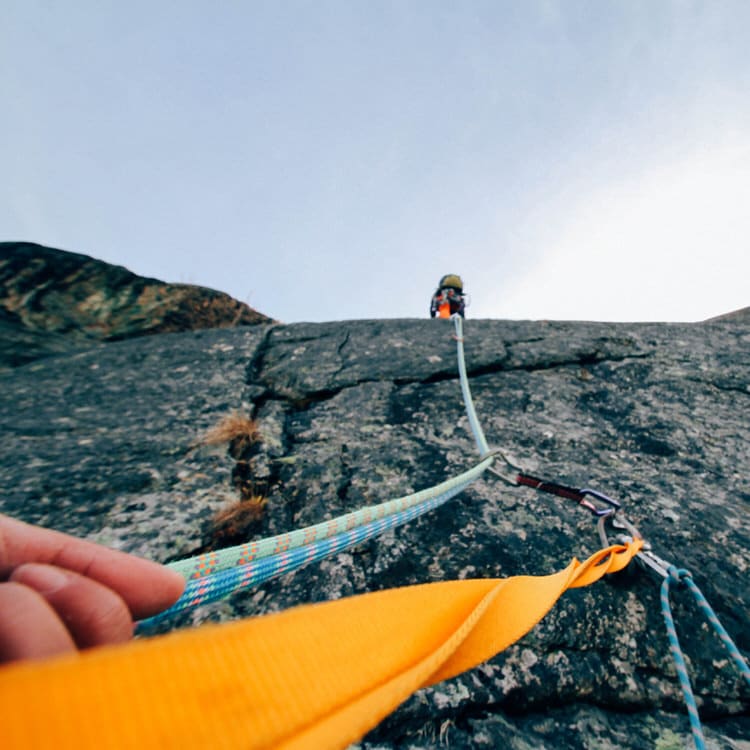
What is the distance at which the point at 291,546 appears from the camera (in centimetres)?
90

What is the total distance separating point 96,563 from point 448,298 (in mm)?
5330

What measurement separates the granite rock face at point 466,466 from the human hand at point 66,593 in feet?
2.52

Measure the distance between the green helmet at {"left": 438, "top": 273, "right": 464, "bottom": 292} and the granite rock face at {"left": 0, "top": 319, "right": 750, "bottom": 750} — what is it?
234cm

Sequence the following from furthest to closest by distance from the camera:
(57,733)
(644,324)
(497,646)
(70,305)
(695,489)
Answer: (70,305) < (644,324) < (695,489) < (497,646) < (57,733)

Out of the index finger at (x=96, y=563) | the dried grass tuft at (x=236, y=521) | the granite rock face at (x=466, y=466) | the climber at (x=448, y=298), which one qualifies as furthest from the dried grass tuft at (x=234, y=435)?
the climber at (x=448, y=298)

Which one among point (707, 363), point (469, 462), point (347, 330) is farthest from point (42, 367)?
point (707, 363)

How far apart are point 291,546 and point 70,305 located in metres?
4.82

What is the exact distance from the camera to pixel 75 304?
4.49 m

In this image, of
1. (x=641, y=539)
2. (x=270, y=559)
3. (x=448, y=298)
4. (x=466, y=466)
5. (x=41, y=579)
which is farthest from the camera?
(x=448, y=298)

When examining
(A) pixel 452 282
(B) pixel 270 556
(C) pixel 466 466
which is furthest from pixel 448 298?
(B) pixel 270 556

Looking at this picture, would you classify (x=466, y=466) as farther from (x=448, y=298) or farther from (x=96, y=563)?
(x=448, y=298)

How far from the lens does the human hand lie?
366 millimetres

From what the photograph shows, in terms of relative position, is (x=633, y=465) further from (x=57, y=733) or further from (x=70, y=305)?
(x=70, y=305)

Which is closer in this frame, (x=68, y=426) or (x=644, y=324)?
(x=68, y=426)
